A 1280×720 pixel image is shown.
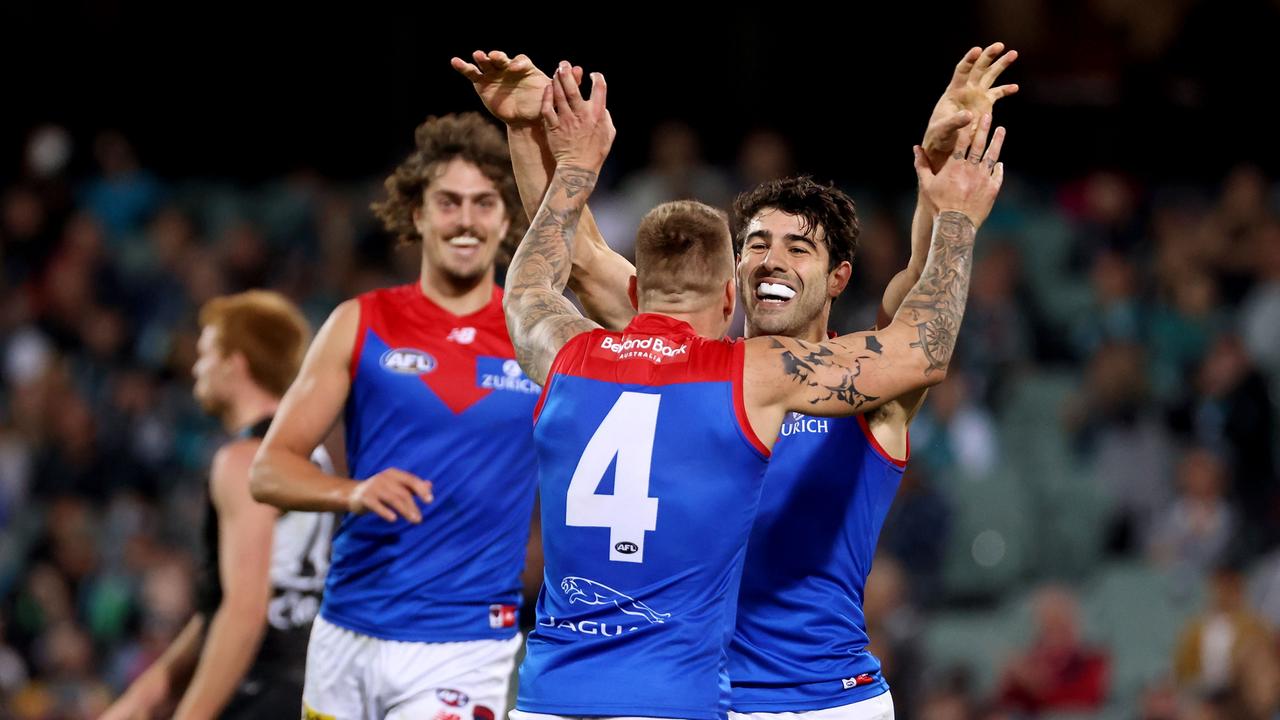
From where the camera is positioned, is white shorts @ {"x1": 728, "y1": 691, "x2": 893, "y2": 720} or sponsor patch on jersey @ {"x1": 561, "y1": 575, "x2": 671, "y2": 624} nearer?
sponsor patch on jersey @ {"x1": 561, "y1": 575, "x2": 671, "y2": 624}

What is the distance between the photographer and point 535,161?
544 cm

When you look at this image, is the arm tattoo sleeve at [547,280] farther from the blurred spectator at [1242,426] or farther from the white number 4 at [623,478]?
the blurred spectator at [1242,426]

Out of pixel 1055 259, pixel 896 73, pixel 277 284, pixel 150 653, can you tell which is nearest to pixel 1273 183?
pixel 1055 259

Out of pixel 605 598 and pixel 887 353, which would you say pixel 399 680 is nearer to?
pixel 605 598

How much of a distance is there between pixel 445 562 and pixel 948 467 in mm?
7406

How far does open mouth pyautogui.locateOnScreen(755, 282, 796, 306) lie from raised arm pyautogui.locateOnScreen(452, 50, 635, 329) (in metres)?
0.80

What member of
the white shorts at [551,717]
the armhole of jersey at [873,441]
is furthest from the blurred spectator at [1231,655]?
the white shorts at [551,717]

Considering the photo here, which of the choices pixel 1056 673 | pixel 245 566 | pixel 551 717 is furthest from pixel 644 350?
pixel 1056 673

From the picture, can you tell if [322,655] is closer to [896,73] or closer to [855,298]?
[855,298]

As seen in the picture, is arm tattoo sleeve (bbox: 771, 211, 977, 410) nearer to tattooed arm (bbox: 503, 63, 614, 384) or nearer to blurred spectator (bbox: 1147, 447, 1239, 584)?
tattooed arm (bbox: 503, 63, 614, 384)

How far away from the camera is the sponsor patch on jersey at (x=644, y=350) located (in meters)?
4.44

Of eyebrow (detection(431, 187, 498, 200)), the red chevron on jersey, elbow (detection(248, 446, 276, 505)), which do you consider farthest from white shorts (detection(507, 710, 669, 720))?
eyebrow (detection(431, 187, 498, 200))

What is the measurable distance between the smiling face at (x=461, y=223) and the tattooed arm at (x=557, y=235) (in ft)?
2.73

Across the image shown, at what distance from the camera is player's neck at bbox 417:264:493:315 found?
5.95 metres
